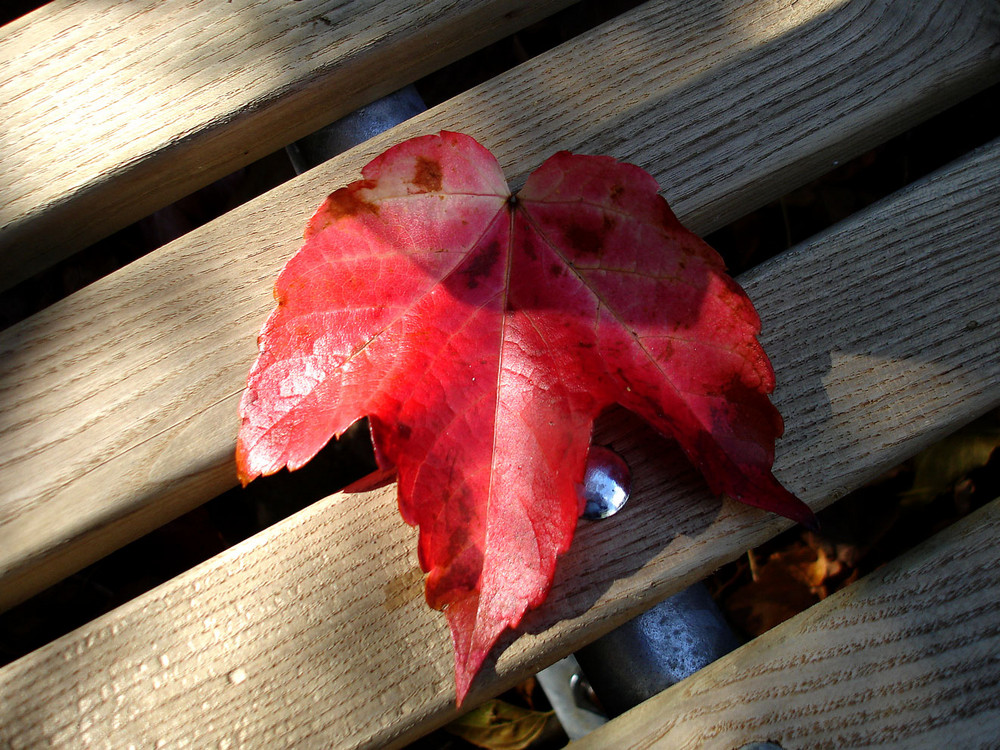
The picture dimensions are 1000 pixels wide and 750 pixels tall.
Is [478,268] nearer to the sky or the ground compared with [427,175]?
nearer to the ground

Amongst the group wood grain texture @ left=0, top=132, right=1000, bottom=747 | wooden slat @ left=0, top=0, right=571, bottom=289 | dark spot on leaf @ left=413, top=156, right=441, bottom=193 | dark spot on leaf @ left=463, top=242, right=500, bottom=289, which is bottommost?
wood grain texture @ left=0, top=132, right=1000, bottom=747

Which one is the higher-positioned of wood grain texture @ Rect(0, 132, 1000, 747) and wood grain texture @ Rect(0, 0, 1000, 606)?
wood grain texture @ Rect(0, 0, 1000, 606)

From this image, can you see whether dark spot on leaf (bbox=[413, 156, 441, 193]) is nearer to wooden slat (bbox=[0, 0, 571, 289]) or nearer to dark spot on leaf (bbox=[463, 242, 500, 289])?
dark spot on leaf (bbox=[463, 242, 500, 289])

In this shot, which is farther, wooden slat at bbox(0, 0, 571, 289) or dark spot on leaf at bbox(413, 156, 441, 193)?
wooden slat at bbox(0, 0, 571, 289)

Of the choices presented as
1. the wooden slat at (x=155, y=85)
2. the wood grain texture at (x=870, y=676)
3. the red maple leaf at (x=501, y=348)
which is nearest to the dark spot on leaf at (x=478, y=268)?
the red maple leaf at (x=501, y=348)

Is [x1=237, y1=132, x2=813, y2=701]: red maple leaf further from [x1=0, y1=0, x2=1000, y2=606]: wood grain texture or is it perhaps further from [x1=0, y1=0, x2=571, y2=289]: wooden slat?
[x1=0, y1=0, x2=571, y2=289]: wooden slat

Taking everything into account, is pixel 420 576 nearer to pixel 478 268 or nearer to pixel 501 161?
pixel 478 268

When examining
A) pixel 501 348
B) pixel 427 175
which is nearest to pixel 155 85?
pixel 427 175

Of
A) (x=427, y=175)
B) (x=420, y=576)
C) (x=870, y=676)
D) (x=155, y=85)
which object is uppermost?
(x=155, y=85)

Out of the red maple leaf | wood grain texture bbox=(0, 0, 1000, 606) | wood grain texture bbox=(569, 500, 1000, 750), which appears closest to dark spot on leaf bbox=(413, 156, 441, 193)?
the red maple leaf
